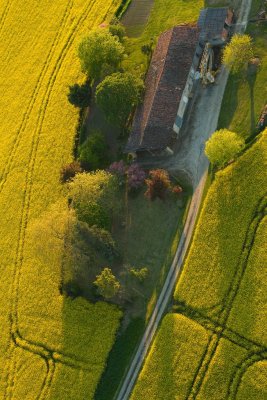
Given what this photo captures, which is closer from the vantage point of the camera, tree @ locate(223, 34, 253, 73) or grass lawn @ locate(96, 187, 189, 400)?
grass lawn @ locate(96, 187, 189, 400)

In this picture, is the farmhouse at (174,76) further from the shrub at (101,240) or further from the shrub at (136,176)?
the shrub at (101,240)

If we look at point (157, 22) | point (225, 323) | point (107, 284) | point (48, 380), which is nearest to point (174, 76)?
point (157, 22)

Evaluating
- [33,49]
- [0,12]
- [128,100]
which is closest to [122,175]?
[128,100]

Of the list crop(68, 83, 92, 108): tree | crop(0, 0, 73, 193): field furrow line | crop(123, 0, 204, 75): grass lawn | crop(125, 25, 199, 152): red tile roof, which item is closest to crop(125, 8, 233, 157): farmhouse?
crop(125, 25, 199, 152): red tile roof

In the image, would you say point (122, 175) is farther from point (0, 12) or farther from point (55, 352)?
point (0, 12)

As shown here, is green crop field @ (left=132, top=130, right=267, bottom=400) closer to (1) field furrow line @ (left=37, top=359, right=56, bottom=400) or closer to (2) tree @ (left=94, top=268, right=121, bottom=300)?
(2) tree @ (left=94, top=268, right=121, bottom=300)

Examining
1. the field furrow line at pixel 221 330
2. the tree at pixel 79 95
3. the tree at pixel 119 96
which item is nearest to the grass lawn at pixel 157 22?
the tree at pixel 119 96

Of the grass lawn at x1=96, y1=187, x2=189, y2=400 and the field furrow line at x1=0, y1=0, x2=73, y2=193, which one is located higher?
the field furrow line at x1=0, y1=0, x2=73, y2=193
